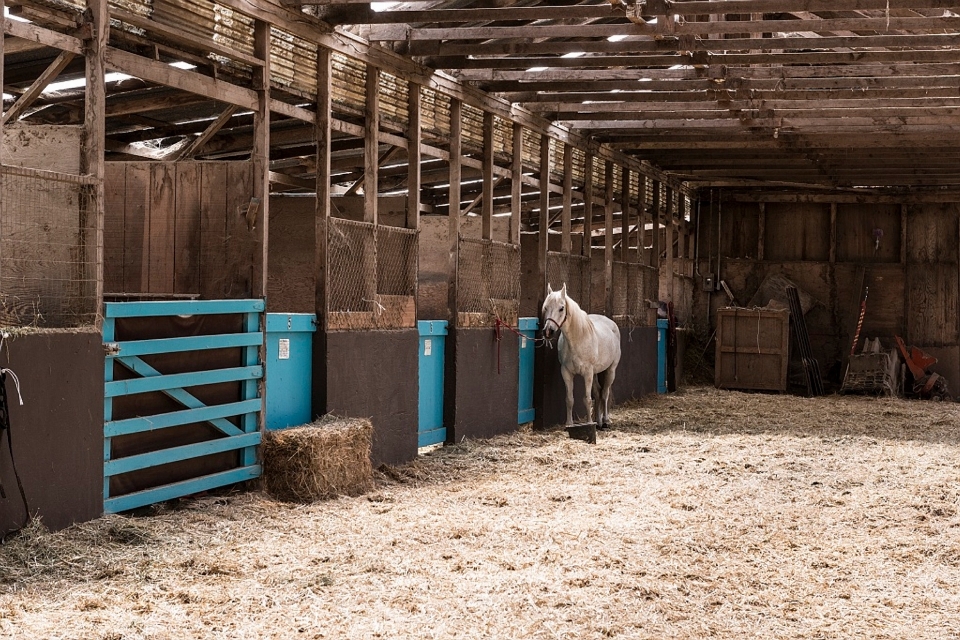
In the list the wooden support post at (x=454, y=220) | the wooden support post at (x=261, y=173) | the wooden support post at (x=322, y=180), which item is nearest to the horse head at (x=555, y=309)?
the wooden support post at (x=454, y=220)

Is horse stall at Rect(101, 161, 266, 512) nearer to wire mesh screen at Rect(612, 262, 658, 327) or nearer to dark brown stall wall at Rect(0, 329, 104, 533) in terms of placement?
dark brown stall wall at Rect(0, 329, 104, 533)

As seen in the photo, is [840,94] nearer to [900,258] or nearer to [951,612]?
[951,612]

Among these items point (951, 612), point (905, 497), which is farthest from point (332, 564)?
point (905, 497)

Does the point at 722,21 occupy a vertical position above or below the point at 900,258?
above

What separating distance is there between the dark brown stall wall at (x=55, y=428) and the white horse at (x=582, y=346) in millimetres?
5351

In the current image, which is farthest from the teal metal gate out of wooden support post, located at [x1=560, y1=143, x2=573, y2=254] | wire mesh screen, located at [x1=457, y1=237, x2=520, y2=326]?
wooden support post, located at [x1=560, y1=143, x2=573, y2=254]

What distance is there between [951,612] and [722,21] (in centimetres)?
431

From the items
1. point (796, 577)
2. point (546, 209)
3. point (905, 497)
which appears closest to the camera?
point (796, 577)

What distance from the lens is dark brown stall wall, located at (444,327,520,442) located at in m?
9.43

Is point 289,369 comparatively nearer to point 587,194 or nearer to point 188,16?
point 188,16

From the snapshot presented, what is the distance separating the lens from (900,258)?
17094 millimetres

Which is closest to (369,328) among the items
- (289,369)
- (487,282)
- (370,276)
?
(370,276)

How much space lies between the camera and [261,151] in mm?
6633

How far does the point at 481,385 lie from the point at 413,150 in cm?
239
